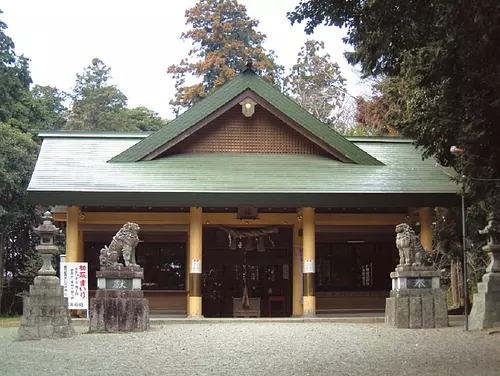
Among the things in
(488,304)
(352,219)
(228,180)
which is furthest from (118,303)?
(352,219)

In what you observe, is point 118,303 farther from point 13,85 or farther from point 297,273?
point 13,85

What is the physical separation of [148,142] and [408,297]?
9.33 metres

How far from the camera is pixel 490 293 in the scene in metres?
14.9

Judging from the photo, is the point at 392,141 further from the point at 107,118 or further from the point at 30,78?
the point at 107,118

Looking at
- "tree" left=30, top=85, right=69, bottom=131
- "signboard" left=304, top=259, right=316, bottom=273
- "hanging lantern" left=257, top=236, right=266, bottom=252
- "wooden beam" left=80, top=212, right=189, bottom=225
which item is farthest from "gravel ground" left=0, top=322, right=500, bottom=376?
"tree" left=30, top=85, right=69, bottom=131

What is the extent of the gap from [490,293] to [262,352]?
6.00 m

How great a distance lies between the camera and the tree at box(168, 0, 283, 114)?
41000 millimetres

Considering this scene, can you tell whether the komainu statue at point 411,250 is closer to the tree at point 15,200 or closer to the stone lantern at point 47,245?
the stone lantern at point 47,245

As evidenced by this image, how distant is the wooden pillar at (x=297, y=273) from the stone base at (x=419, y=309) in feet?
18.8

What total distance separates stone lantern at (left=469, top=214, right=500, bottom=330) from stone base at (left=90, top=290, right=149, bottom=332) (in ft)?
23.7

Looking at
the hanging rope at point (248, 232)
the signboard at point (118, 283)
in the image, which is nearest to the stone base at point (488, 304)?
the signboard at point (118, 283)

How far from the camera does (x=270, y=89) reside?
21.8 metres

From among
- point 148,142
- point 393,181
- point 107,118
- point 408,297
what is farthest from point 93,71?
point 408,297

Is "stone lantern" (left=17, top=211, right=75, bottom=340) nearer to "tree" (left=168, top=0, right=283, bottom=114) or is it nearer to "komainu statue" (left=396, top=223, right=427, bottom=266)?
"komainu statue" (left=396, top=223, right=427, bottom=266)
